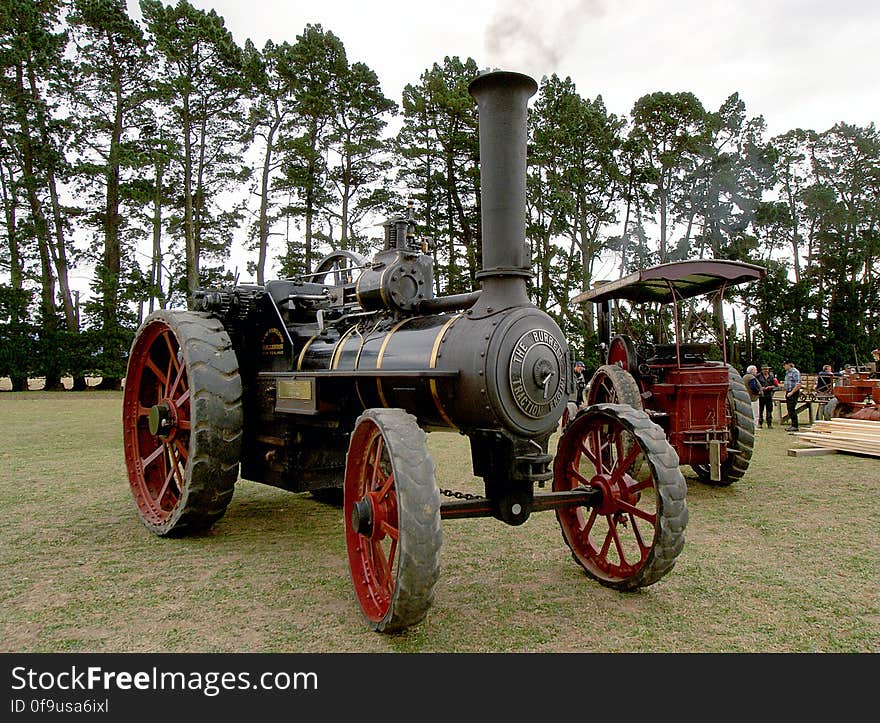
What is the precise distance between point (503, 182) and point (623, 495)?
173 centimetres

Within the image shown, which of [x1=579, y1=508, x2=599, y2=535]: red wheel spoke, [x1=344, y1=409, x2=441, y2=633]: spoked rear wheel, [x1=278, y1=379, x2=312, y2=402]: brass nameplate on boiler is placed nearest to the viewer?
[x1=344, y1=409, x2=441, y2=633]: spoked rear wheel

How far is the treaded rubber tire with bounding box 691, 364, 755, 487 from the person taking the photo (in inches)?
251

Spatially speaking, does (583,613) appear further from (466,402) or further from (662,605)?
(466,402)

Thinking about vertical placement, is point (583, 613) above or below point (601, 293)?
below

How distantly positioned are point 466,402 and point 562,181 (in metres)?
21.7

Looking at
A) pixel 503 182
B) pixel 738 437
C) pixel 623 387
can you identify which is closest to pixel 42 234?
pixel 623 387

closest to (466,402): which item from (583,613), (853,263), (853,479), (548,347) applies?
(548,347)

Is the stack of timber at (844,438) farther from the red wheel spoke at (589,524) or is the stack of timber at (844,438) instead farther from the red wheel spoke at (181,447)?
the red wheel spoke at (181,447)

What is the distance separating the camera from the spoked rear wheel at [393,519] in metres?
2.58

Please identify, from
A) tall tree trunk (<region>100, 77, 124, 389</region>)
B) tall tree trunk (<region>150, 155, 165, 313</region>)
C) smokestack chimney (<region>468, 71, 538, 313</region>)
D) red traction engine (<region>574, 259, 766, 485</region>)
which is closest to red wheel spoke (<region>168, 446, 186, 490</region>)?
smokestack chimney (<region>468, 71, 538, 313</region>)

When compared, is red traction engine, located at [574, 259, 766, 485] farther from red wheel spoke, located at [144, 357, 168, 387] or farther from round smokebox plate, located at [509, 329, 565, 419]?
red wheel spoke, located at [144, 357, 168, 387]

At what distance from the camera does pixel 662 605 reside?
10.7 ft

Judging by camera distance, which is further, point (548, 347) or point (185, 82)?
point (185, 82)

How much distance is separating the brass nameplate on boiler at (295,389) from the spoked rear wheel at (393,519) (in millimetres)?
890
